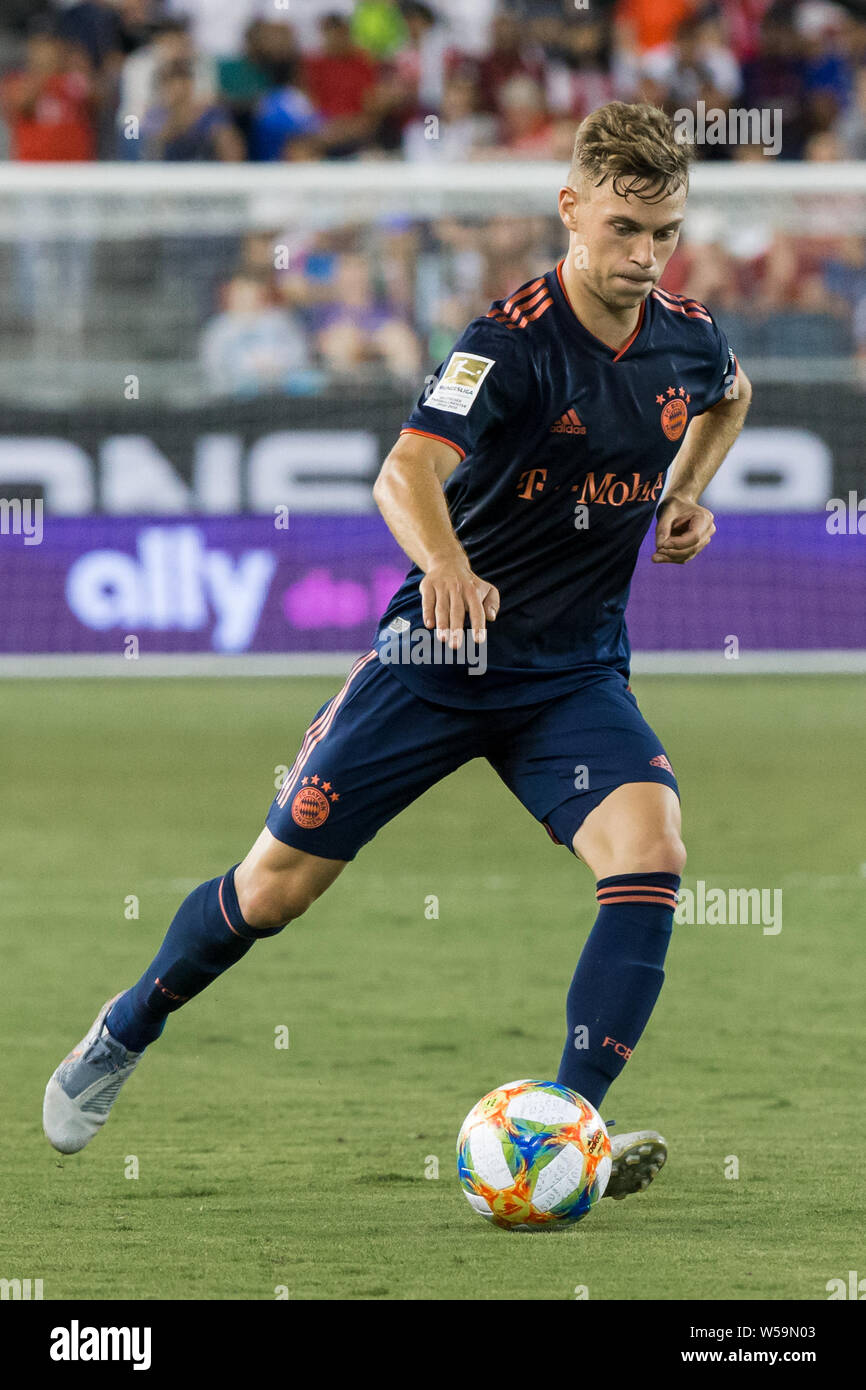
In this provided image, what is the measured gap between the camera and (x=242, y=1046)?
17.7 ft

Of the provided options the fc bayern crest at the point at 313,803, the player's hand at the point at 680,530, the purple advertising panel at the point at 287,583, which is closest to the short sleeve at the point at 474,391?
the player's hand at the point at 680,530

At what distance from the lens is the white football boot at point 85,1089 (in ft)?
14.5

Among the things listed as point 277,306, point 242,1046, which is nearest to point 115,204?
point 277,306

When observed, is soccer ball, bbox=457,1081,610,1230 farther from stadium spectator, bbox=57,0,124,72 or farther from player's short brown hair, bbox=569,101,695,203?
stadium spectator, bbox=57,0,124,72

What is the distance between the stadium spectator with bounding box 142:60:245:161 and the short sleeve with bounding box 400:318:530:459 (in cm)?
1061

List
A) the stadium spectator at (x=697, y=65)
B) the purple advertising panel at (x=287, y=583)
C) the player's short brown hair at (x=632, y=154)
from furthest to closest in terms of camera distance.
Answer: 1. the stadium spectator at (x=697, y=65)
2. the purple advertising panel at (x=287, y=583)
3. the player's short brown hair at (x=632, y=154)

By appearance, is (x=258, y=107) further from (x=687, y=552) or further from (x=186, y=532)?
(x=687, y=552)

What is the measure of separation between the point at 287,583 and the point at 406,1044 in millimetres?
7037

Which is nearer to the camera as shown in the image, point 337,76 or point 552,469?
point 552,469

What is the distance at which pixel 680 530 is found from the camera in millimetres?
4469

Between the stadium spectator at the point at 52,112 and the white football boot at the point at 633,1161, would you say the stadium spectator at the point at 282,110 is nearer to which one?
the stadium spectator at the point at 52,112

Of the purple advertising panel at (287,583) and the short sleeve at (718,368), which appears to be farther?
the purple advertising panel at (287,583)

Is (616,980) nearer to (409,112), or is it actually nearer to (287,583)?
(287,583)

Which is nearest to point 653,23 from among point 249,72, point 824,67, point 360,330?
point 824,67
